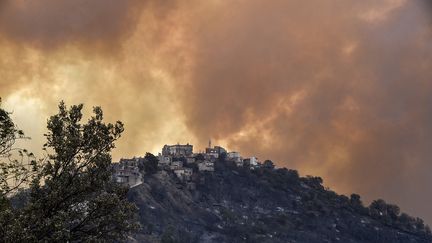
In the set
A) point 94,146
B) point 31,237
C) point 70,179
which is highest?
point 94,146

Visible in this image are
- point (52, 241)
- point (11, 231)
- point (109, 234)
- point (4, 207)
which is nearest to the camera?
point (11, 231)

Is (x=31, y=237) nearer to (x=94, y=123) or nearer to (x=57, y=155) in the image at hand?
(x=57, y=155)

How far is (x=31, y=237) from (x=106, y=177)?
7.28m

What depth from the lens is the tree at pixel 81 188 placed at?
105 ft

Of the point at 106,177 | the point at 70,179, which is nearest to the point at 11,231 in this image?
the point at 70,179

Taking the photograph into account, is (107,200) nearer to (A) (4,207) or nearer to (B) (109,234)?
(B) (109,234)

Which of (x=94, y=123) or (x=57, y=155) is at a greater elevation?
(x=94, y=123)

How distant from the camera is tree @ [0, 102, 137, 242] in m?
32.0

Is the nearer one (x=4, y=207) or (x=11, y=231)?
(x=11, y=231)

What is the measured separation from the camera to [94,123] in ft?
114

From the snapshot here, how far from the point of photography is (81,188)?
3375cm

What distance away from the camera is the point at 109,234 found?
1355 inches

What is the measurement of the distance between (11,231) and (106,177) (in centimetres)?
807

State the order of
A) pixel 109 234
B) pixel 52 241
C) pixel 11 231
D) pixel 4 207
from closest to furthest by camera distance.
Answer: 1. pixel 11 231
2. pixel 52 241
3. pixel 4 207
4. pixel 109 234
